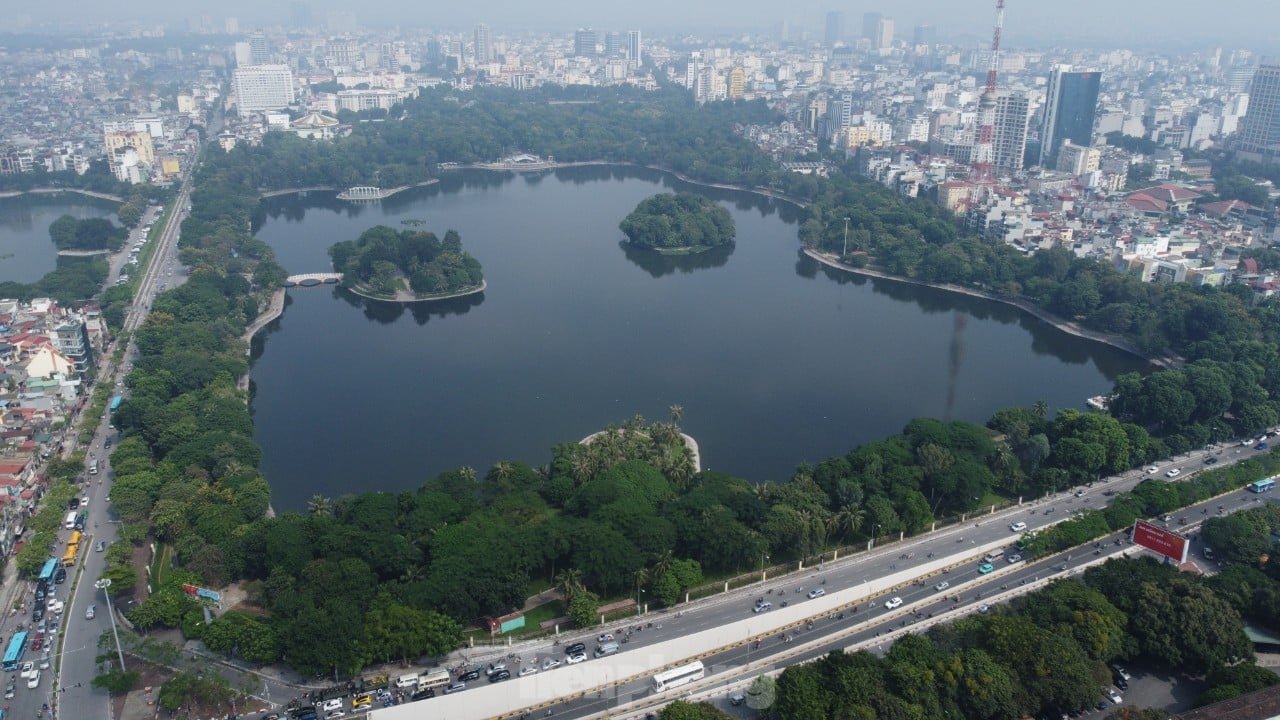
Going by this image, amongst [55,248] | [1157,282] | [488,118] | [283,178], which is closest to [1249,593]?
[1157,282]

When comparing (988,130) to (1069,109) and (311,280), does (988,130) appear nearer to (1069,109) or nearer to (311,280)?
(1069,109)

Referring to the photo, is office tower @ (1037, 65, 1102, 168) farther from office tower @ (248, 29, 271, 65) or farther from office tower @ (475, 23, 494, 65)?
office tower @ (248, 29, 271, 65)

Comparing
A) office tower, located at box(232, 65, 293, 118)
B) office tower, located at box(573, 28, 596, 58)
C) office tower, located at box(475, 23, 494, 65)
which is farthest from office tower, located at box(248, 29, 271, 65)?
office tower, located at box(573, 28, 596, 58)

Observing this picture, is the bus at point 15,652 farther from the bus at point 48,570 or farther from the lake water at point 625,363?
the lake water at point 625,363

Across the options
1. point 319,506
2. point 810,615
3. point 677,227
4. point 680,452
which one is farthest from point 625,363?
point 677,227

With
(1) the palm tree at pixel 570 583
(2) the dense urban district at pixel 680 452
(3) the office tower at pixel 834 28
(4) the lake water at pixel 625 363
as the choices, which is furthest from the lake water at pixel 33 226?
(3) the office tower at pixel 834 28

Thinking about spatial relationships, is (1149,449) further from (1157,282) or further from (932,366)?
(1157,282)
